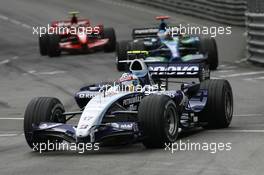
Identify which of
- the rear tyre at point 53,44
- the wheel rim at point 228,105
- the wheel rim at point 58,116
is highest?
the wheel rim at point 58,116

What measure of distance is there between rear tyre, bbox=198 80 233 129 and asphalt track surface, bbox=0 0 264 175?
183mm

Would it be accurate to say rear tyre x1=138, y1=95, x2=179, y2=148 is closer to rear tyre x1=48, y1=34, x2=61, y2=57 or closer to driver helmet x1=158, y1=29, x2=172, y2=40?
driver helmet x1=158, y1=29, x2=172, y2=40

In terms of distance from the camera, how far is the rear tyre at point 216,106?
499 inches

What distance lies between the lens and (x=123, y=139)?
10703 millimetres

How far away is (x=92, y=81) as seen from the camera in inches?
822

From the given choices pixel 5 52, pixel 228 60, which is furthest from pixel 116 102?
pixel 5 52

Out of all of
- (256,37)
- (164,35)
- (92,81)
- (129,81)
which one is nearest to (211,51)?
(164,35)

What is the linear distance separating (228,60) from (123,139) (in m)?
14.6

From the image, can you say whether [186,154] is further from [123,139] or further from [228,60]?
[228,60]

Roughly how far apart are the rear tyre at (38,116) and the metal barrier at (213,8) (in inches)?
887

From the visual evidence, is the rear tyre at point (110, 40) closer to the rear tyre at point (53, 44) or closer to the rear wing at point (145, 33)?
the rear tyre at point (53, 44)

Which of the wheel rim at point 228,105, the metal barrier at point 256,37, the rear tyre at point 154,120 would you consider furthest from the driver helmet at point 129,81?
the metal barrier at point 256,37

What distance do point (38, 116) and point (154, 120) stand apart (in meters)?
1.59

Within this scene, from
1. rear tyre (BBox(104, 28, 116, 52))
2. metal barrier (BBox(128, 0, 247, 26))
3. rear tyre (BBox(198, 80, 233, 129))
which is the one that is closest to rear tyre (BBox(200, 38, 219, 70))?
rear tyre (BBox(104, 28, 116, 52))
